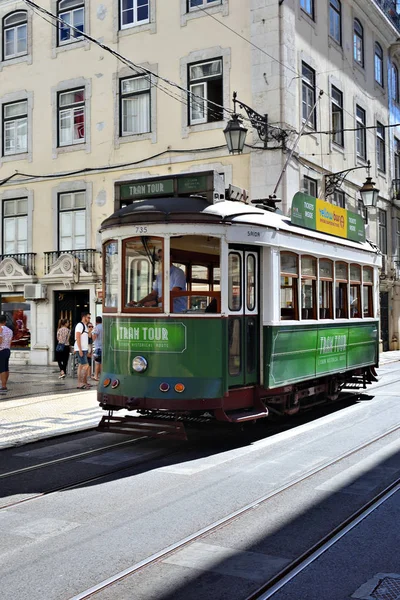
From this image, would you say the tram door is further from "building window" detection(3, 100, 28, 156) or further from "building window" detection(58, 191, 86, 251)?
"building window" detection(3, 100, 28, 156)

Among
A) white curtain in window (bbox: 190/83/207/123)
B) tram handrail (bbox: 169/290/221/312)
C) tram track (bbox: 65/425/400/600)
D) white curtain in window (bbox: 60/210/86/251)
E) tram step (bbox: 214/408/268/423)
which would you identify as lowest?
tram track (bbox: 65/425/400/600)

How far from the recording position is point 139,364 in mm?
8977

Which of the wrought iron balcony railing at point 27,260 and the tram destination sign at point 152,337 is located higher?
the wrought iron balcony railing at point 27,260

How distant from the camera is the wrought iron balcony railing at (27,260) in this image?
23642 mm

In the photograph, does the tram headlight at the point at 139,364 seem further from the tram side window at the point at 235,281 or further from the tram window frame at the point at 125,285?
the tram side window at the point at 235,281

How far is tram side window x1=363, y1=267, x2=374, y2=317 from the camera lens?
13.8 meters

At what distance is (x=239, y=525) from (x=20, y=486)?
2680mm

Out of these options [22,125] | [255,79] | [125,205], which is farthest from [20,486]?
[22,125]

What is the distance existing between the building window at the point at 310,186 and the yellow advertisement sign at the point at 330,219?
30.1ft

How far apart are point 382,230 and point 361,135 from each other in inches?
175

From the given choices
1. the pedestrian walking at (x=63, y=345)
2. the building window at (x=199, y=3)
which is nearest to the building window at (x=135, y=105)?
the building window at (x=199, y=3)

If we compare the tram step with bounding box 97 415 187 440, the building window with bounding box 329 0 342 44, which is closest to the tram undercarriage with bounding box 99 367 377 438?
the tram step with bounding box 97 415 187 440

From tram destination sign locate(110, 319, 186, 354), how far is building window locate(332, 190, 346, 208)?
16698 millimetres

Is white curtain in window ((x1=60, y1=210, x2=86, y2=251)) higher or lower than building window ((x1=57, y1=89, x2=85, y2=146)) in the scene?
lower
